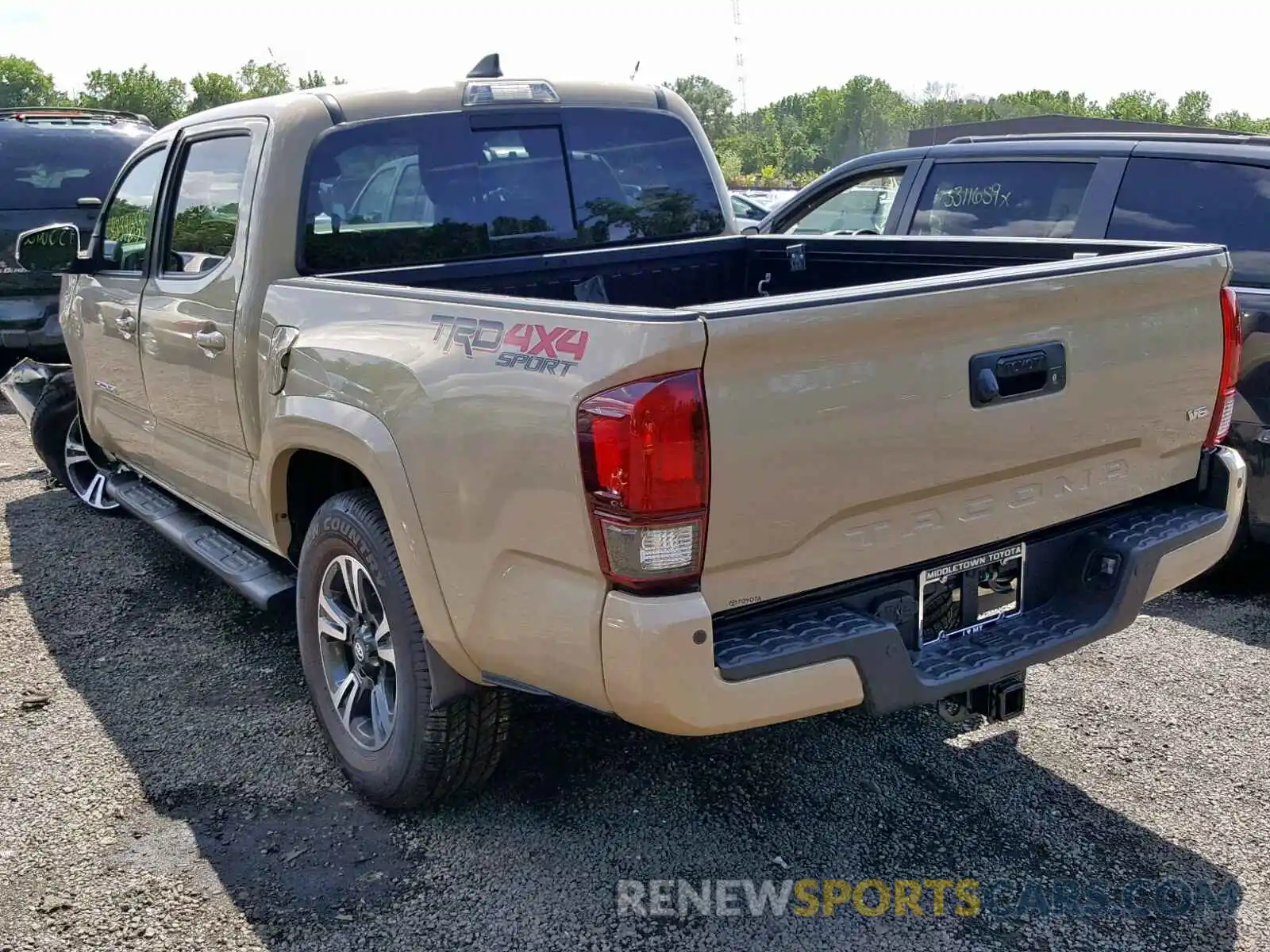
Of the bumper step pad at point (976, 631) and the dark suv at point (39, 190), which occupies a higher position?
the dark suv at point (39, 190)

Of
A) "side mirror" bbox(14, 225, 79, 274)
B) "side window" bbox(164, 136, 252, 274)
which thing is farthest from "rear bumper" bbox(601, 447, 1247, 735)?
"side mirror" bbox(14, 225, 79, 274)

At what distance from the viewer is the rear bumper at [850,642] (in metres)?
2.41

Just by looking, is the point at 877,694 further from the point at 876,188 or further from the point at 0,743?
the point at 876,188

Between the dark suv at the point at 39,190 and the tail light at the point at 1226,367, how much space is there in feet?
27.4

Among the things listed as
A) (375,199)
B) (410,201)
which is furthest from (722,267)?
(375,199)

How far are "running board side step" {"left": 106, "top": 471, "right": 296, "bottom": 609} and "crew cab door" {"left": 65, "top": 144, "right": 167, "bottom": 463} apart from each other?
184 millimetres

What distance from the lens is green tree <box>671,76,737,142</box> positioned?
144 meters

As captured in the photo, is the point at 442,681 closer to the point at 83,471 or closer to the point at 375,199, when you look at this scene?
the point at 375,199

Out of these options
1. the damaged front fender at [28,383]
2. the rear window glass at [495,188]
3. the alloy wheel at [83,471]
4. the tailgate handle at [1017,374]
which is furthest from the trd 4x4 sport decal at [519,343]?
the damaged front fender at [28,383]

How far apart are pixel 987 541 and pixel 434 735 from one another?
1.50 meters

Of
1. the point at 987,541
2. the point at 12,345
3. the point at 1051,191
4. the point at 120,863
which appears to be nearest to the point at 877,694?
the point at 987,541

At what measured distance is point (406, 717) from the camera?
3098mm

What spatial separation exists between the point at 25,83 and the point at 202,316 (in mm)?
161488

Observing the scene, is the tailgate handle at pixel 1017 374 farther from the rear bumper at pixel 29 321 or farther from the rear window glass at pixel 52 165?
the rear window glass at pixel 52 165
